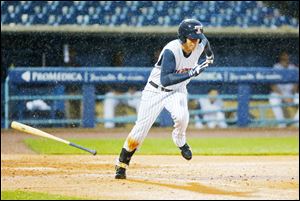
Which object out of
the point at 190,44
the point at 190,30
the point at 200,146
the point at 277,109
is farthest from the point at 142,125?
the point at 277,109

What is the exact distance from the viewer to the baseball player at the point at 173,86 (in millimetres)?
8039

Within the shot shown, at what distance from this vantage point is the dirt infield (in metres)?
7.21

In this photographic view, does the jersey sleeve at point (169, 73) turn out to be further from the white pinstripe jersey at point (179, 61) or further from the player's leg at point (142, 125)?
the player's leg at point (142, 125)

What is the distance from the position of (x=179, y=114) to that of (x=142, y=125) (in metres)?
0.41

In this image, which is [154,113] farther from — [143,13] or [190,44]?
[143,13]

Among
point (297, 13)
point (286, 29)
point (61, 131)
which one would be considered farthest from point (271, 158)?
point (297, 13)

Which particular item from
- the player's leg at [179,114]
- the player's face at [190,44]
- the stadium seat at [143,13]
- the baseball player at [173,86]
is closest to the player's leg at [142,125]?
the baseball player at [173,86]

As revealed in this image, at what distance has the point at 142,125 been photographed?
8.16 meters

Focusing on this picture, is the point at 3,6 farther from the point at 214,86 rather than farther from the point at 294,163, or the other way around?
the point at 294,163

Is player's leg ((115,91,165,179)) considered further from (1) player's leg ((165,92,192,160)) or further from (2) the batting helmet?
(2) the batting helmet

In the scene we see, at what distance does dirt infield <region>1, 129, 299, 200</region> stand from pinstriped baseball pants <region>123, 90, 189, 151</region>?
0.46 m

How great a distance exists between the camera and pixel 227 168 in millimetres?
9859

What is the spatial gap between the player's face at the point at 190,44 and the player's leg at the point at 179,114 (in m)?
0.51

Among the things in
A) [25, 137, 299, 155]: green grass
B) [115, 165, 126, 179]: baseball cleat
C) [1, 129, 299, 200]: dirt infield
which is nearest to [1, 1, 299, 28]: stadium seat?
[25, 137, 299, 155]: green grass
